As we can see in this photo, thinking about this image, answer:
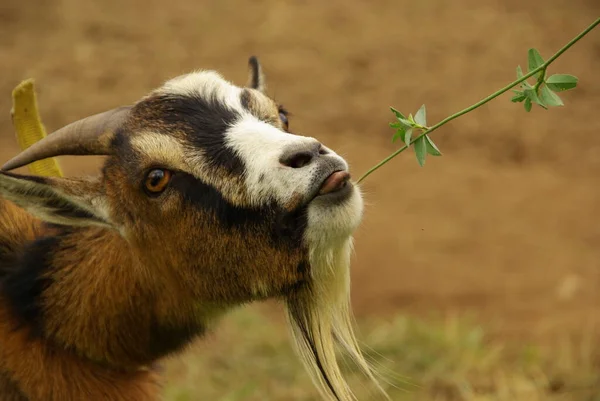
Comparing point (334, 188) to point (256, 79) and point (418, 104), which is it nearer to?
point (256, 79)

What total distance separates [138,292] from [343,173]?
1111mm

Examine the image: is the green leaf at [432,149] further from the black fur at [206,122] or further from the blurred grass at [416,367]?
the blurred grass at [416,367]

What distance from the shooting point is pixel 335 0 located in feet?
41.3

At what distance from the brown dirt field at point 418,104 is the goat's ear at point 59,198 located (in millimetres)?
3658

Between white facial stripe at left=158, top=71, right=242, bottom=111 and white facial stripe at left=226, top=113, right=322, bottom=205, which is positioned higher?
white facial stripe at left=158, top=71, right=242, bottom=111

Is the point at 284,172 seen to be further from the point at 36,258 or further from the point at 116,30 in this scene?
the point at 116,30

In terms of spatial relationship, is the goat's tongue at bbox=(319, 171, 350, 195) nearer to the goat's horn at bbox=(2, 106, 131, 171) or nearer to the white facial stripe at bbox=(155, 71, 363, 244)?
the white facial stripe at bbox=(155, 71, 363, 244)

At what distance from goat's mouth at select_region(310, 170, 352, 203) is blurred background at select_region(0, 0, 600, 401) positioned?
3.79 feet

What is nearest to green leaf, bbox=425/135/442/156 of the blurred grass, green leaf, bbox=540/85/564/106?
green leaf, bbox=540/85/564/106

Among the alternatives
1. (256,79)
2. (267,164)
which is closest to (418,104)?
(256,79)

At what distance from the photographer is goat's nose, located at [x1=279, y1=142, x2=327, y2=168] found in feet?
10.0

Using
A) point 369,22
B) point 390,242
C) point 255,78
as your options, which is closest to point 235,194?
point 255,78

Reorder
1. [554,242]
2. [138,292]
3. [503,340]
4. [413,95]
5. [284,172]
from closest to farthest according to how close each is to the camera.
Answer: [284,172] < [138,292] < [503,340] < [554,242] < [413,95]

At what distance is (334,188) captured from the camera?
3.07 m
